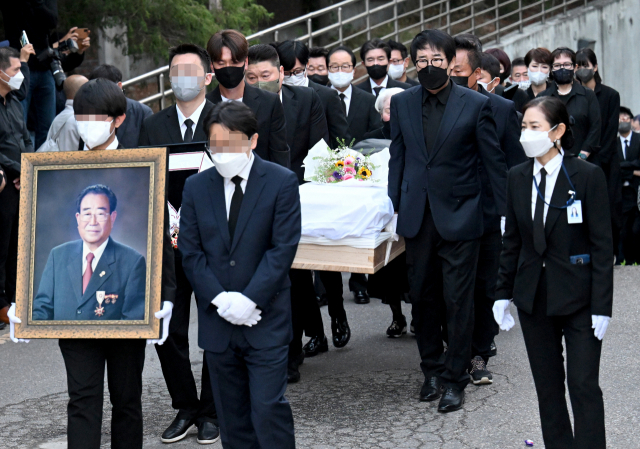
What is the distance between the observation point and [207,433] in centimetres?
500

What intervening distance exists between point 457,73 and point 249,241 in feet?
9.68

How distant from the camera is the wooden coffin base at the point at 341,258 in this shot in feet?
17.7

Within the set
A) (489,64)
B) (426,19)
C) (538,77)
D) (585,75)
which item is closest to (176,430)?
(489,64)

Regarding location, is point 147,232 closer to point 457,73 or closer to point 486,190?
point 486,190

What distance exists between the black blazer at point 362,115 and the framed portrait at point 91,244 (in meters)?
4.81

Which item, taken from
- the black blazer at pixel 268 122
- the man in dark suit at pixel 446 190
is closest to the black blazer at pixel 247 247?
the black blazer at pixel 268 122

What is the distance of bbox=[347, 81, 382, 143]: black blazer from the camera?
8.64m

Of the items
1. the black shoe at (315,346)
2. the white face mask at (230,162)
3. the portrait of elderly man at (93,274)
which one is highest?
the white face mask at (230,162)

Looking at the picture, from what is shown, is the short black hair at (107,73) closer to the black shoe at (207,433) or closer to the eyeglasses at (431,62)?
the eyeglasses at (431,62)

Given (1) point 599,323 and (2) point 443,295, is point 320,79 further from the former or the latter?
(1) point 599,323

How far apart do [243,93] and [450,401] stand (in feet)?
7.58

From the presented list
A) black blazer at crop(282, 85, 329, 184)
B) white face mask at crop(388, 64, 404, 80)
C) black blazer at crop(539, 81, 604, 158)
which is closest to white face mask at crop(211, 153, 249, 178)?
black blazer at crop(282, 85, 329, 184)

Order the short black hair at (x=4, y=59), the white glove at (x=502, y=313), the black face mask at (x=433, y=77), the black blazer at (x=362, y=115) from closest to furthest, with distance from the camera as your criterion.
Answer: the white glove at (x=502, y=313), the black face mask at (x=433, y=77), the short black hair at (x=4, y=59), the black blazer at (x=362, y=115)

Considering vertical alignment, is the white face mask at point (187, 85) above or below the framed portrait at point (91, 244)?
above
